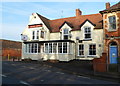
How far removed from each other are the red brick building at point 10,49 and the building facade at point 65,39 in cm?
1088

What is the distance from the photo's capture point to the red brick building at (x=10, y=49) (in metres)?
37.1

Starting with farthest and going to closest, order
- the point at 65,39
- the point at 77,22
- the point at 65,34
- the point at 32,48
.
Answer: the point at 77,22
the point at 32,48
the point at 65,34
the point at 65,39

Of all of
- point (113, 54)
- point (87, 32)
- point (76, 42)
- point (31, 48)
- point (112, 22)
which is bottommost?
point (113, 54)

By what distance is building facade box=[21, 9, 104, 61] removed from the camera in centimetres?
2341

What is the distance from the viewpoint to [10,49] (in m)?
39.5

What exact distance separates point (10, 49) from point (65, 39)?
67.2 feet

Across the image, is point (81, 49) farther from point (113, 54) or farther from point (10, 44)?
point (10, 44)

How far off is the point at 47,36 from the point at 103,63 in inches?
582

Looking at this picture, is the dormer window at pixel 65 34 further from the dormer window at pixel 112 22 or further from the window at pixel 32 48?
the dormer window at pixel 112 22

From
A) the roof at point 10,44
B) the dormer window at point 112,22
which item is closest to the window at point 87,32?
the dormer window at point 112,22

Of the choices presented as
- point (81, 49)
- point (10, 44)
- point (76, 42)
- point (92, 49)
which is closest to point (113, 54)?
point (92, 49)

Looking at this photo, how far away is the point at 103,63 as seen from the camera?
15.5 metres

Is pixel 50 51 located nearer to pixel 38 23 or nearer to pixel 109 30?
pixel 38 23

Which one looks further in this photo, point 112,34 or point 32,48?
point 32,48
